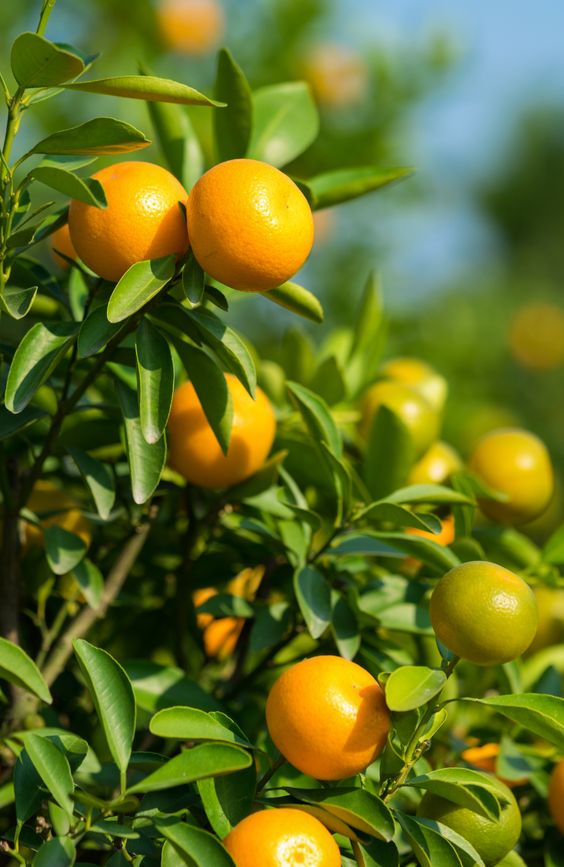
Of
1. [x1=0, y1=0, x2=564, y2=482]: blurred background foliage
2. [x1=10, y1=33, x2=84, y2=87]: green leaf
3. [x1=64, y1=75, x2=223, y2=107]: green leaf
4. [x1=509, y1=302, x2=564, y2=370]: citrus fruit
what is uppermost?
[x1=10, y1=33, x2=84, y2=87]: green leaf

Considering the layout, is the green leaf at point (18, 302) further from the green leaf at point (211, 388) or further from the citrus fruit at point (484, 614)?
the citrus fruit at point (484, 614)

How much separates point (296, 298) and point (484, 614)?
0.88 feet

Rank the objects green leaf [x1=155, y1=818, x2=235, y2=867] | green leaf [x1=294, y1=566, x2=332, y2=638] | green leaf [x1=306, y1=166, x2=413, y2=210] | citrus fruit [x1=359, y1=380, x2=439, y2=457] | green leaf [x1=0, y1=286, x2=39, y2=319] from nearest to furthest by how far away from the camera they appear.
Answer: green leaf [x1=155, y1=818, x2=235, y2=867]
green leaf [x1=0, y1=286, x2=39, y2=319]
green leaf [x1=294, y1=566, x2=332, y2=638]
green leaf [x1=306, y1=166, x2=413, y2=210]
citrus fruit [x1=359, y1=380, x2=439, y2=457]

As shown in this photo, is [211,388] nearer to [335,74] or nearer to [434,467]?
[434,467]

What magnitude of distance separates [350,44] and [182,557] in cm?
196

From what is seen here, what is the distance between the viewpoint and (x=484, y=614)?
643 millimetres

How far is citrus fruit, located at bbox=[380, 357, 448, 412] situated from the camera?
119cm

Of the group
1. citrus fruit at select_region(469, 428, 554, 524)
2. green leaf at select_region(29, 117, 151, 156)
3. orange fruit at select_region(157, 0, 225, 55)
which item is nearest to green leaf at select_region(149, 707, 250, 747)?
green leaf at select_region(29, 117, 151, 156)

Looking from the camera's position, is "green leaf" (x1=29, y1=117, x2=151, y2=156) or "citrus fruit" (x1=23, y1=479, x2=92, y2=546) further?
"citrus fruit" (x1=23, y1=479, x2=92, y2=546)

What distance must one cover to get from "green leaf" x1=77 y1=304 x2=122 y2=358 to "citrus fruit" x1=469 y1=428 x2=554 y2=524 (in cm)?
50

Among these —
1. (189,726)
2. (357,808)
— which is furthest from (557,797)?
(189,726)

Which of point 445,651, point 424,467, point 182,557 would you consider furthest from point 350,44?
point 445,651

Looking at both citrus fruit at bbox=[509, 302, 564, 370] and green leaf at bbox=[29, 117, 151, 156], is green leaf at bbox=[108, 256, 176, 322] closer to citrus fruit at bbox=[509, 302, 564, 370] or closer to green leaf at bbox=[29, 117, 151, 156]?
green leaf at bbox=[29, 117, 151, 156]

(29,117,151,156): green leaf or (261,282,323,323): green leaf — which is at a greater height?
(29,117,151,156): green leaf
